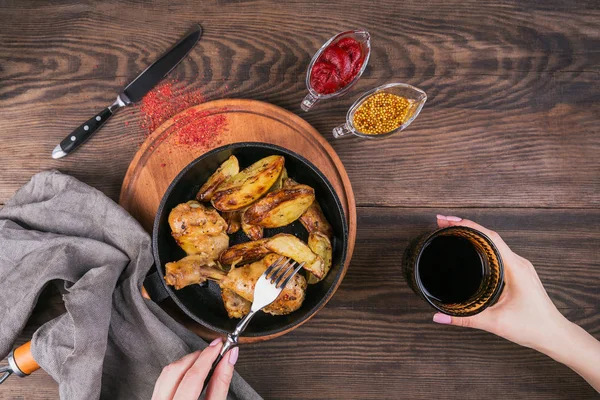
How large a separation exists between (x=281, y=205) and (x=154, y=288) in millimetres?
419

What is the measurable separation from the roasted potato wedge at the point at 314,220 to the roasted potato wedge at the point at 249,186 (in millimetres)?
79

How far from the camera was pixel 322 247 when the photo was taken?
1.11 meters

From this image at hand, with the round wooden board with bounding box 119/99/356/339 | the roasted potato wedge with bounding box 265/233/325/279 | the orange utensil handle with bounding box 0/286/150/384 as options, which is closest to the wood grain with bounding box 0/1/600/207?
the round wooden board with bounding box 119/99/356/339

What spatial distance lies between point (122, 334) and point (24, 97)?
0.80 meters

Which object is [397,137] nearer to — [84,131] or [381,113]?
[381,113]

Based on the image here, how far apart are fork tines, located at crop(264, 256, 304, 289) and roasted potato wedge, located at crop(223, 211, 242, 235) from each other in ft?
0.59

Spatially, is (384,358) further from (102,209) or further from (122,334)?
(102,209)

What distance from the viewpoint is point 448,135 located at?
1340 millimetres

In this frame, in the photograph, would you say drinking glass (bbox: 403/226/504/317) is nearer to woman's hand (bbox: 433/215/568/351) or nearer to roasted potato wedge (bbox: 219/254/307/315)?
woman's hand (bbox: 433/215/568/351)

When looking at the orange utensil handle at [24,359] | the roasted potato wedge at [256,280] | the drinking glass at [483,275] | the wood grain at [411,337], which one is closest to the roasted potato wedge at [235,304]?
the roasted potato wedge at [256,280]

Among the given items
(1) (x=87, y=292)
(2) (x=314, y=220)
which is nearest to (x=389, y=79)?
(2) (x=314, y=220)

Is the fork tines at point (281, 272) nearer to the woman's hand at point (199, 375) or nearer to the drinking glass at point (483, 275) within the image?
the woman's hand at point (199, 375)

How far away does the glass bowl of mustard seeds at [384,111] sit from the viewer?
1239 mm

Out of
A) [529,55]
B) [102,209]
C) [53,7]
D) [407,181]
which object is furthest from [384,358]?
[53,7]
